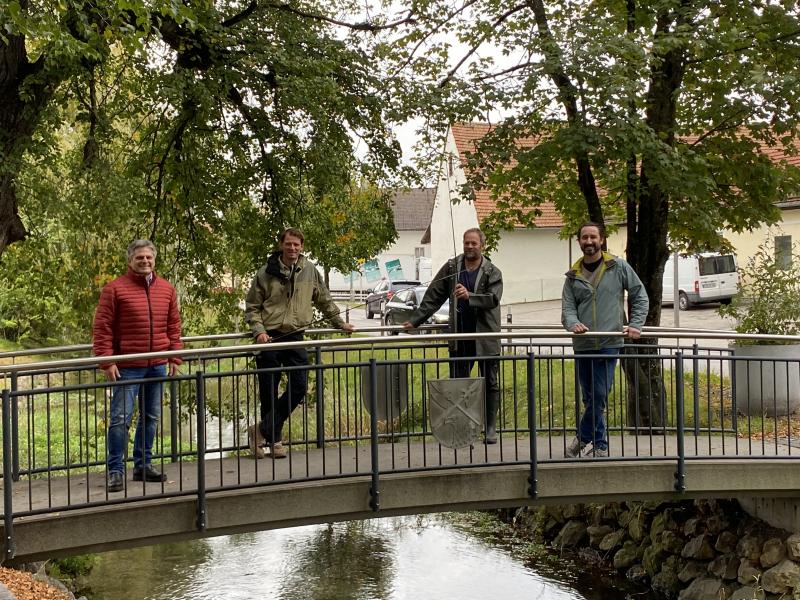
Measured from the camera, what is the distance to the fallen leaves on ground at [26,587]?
705 centimetres

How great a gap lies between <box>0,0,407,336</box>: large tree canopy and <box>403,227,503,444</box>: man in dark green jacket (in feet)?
9.93

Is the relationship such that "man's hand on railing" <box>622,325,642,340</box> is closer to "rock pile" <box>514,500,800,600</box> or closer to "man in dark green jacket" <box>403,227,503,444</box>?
"man in dark green jacket" <box>403,227,503,444</box>

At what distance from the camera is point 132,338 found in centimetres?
740

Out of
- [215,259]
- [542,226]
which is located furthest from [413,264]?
[215,259]

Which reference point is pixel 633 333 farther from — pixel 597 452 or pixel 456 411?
pixel 456 411

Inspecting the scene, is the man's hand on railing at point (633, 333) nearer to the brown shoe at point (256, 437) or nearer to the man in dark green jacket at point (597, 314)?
the man in dark green jacket at point (597, 314)

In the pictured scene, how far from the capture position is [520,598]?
414 inches

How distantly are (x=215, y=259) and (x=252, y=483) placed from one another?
5.85m

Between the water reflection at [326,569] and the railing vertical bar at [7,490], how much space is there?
3781mm

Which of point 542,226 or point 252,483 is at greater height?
point 542,226

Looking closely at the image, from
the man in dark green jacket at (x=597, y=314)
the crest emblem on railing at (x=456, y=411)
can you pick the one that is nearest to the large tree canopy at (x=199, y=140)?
the man in dark green jacket at (x=597, y=314)

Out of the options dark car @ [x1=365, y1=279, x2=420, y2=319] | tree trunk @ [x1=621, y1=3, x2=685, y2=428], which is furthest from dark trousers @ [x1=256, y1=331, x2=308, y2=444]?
dark car @ [x1=365, y1=279, x2=420, y2=319]

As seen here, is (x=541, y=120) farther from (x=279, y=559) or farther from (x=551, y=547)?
(x=279, y=559)

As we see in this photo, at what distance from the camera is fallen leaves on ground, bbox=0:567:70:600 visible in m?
7.05
